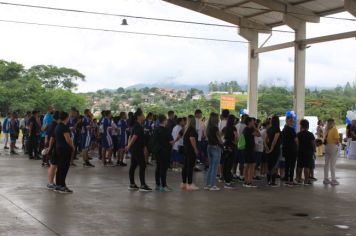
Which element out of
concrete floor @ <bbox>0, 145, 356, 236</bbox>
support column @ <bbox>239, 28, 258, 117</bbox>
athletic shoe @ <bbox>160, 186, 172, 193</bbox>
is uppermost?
support column @ <bbox>239, 28, 258, 117</bbox>

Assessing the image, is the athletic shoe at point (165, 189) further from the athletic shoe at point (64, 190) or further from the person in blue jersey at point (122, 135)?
the person in blue jersey at point (122, 135)

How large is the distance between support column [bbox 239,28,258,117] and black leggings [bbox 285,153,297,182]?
16.6 metres

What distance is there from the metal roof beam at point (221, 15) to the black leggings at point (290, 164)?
1435 cm

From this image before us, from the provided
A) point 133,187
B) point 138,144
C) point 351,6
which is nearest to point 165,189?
point 133,187

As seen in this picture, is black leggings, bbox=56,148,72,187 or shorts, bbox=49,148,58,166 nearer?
black leggings, bbox=56,148,72,187

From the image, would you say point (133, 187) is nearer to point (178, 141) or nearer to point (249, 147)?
point (249, 147)

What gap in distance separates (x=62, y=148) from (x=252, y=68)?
1977cm

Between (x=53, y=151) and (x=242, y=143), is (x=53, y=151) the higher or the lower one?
the lower one

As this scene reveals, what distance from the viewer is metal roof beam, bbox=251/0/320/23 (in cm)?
2331

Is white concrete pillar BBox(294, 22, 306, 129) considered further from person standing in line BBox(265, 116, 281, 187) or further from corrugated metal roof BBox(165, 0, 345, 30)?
person standing in line BBox(265, 116, 281, 187)

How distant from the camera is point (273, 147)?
38.0 ft

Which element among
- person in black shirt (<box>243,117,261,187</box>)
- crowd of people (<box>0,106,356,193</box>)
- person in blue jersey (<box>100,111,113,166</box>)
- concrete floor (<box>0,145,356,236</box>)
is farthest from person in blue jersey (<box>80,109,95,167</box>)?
person in black shirt (<box>243,117,261,187</box>)

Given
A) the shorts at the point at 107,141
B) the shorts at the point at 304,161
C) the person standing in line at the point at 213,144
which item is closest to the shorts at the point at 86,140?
the shorts at the point at 107,141

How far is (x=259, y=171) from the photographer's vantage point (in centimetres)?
1416
